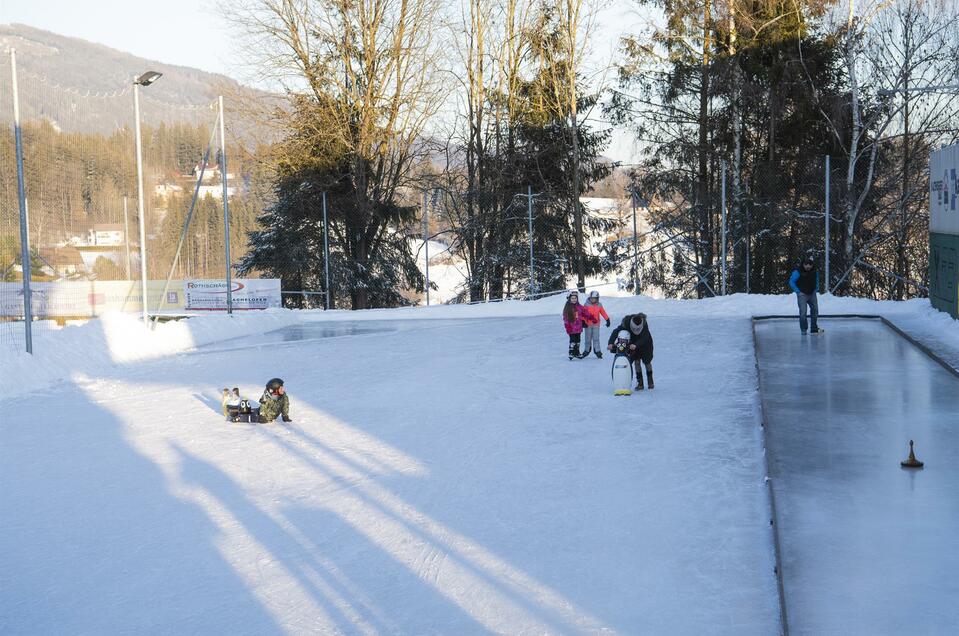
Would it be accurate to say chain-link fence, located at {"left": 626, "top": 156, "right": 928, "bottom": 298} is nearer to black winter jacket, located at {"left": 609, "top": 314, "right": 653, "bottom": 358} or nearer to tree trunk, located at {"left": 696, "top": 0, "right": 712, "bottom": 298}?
tree trunk, located at {"left": 696, "top": 0, "right": 712, "bottom": 298}

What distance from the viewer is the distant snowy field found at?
579 cm

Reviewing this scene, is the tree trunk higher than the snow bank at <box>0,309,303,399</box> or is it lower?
higher

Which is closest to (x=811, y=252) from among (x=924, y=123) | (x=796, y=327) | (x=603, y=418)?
(x=924, y=123)

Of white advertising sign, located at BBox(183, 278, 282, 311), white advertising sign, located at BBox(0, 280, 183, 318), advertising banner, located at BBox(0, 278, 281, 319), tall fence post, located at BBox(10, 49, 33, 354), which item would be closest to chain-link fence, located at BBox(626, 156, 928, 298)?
white advertising sign, located at BBox(183, 278, 282, 311)

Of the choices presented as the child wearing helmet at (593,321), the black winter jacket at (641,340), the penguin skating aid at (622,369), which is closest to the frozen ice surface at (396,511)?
the penguin skating aid at (622,369)

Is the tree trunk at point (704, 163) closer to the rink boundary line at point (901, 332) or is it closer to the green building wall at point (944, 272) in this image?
the rink boundary line at point (901, 332)

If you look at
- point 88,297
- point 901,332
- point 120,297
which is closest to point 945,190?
point 901,332

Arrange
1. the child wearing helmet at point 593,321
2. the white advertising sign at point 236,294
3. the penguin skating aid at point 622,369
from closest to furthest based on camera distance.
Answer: the penguin skating aid at point 622,369
the child wearing helmet at point 593,321
the white advertising sign at point 236,294

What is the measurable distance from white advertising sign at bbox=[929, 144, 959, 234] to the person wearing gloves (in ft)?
31.0

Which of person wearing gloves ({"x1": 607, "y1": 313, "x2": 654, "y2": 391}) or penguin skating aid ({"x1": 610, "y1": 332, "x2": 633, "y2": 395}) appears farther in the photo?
person wearing gloves ({"x1": 607, "y1": 313, "x2": 654, "y2": 391})

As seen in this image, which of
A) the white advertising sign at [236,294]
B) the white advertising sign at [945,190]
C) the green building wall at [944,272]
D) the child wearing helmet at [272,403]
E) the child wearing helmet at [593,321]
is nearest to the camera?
the child wearing helmet at [272,403]

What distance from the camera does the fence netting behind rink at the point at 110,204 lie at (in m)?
25.6

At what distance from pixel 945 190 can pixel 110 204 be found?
23.7 meters

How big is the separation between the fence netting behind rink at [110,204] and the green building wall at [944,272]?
18143mm
